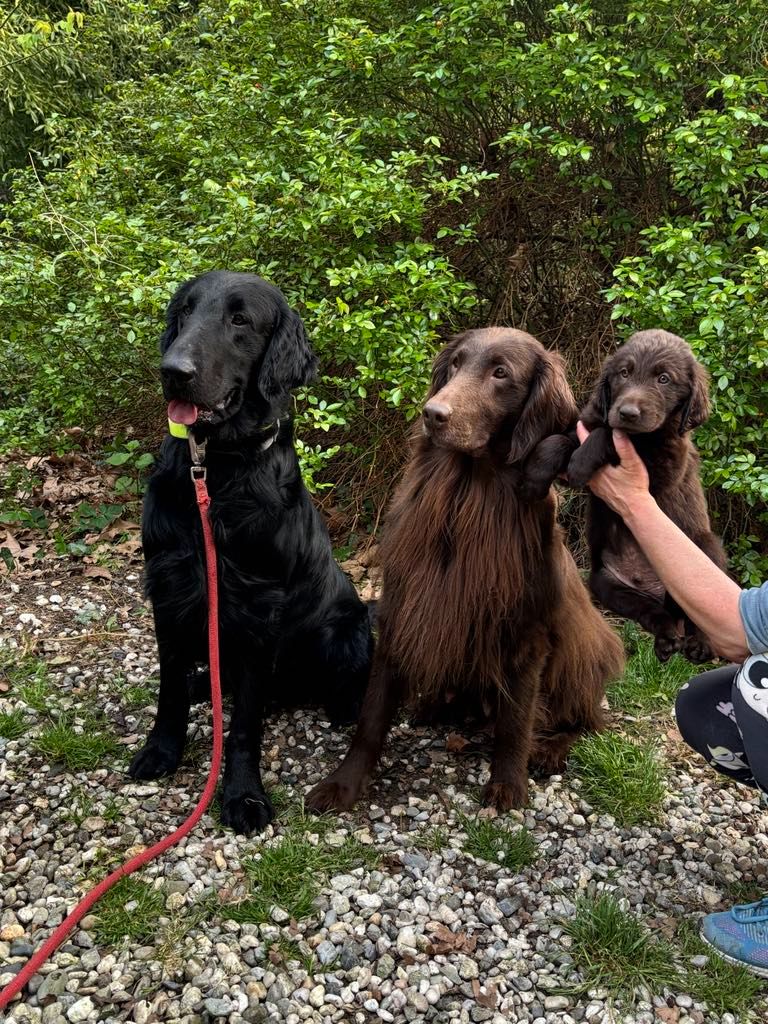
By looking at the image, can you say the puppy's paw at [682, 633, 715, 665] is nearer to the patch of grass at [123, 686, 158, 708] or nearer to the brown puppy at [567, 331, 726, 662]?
the brown puppy at [567, 331, 726, 662]

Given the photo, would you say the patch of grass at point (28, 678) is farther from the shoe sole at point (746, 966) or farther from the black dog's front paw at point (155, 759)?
the shoe sole at point (746, 966)

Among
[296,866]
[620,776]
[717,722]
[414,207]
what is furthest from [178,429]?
[414,207]

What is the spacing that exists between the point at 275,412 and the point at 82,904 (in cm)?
142

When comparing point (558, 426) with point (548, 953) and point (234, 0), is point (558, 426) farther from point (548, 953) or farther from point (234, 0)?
point (234, 0)

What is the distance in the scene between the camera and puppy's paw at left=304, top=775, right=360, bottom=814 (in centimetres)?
259

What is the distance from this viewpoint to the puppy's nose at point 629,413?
2064 mm

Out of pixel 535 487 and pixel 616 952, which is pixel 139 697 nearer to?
pixel 535 487

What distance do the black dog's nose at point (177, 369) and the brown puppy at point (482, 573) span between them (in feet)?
2.14

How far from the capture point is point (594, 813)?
2725mm

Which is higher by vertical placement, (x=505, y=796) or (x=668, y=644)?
(x=668, y=644)

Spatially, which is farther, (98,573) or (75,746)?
(98,573)

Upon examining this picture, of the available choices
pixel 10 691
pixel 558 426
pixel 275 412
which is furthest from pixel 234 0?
pixel 10 691

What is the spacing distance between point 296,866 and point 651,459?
1537 mm

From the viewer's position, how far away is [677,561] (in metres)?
2.08
